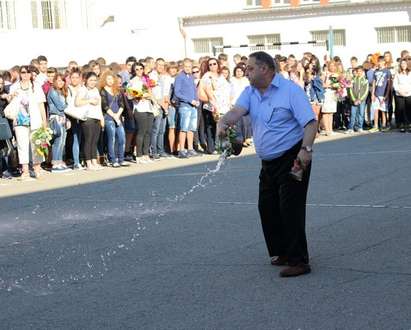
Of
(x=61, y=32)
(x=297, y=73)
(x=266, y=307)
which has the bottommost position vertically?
(x=266, y=307)

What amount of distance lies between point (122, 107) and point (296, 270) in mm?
10175

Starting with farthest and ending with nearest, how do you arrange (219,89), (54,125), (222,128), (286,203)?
(219,89) → (54,125) → (222,128) → (286,203)

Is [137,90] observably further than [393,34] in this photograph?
No

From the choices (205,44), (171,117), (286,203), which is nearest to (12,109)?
(171,117)

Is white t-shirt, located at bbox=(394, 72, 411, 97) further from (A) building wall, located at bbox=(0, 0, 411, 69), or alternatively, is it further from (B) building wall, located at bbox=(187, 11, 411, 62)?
(B) building wall, located at bbox=(187, 11, 411, 62)

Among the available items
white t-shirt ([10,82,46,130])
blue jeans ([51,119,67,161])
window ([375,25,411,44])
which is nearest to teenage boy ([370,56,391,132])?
blue jeans ([51,119,67,161])

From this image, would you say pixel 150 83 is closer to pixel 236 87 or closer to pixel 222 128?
pixel 236 87

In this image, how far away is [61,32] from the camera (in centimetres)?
3491

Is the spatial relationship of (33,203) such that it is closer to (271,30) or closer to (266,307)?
(266,307)

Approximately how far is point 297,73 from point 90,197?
9.70 metres

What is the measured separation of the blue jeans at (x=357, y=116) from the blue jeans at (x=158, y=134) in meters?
6.35

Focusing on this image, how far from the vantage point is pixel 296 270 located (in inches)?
309

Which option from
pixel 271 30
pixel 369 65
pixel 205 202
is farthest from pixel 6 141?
pixel 271 30

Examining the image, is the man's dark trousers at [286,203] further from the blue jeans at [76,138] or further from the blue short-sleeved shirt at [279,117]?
the blue jeans at [76,138]
